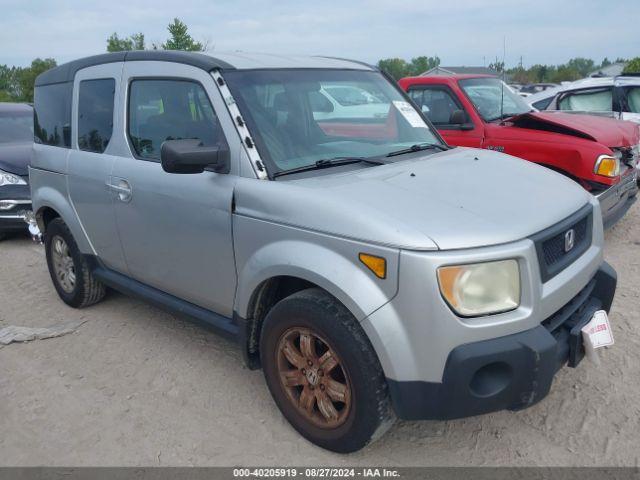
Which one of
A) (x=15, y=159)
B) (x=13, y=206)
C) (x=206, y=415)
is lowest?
(x=206, y=415)

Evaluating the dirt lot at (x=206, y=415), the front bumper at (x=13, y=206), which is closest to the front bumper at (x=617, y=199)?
the dirt lot at (x=206, y=415)

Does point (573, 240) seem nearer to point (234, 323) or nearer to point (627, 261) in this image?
point (234, 323)

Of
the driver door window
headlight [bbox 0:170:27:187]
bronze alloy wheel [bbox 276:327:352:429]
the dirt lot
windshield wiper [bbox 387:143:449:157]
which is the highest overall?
the driver door window

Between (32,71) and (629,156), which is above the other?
(32,71)

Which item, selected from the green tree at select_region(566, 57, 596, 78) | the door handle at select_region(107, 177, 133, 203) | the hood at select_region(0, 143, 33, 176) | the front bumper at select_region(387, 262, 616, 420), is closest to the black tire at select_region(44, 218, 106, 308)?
the door handle at select_region(107, 177, 133, 203)

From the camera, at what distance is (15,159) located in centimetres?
702

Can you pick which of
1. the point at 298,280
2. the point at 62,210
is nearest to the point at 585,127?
the point at 298,280

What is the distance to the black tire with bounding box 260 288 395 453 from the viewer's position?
248 centimetres

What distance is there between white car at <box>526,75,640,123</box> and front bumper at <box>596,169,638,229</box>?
9.61ft

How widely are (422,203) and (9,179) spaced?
5.85 meters

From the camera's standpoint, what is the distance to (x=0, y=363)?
3.93 m

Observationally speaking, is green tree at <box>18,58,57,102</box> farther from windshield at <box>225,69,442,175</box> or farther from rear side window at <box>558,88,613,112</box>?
windshield at <box>225,69,442,175</box>

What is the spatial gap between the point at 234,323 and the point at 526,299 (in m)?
1.54

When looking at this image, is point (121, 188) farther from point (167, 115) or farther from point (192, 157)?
point (192, 157)
